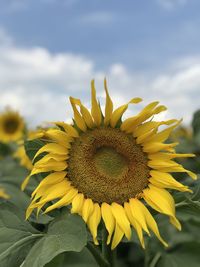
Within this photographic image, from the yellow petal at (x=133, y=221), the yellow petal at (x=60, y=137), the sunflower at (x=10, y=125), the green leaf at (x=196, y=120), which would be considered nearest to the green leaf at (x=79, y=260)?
the yellow petal at (x=133, y=221)

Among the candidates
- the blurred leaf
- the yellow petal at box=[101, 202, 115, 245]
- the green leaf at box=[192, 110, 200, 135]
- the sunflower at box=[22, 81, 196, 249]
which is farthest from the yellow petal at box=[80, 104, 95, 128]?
the green leaf at box=[192, 110, 200, 135]

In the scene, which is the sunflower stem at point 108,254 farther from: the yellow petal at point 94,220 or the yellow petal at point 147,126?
the yellow petal at point 147,126

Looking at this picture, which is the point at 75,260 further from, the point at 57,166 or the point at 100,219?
the point at 57,166

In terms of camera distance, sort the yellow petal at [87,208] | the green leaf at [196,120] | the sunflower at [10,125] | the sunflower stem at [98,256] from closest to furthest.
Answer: the yellow petal at [87,208] < the sunflower stem at [98,256] < the green leaf at [196,120] < the sunflower at [10,125]

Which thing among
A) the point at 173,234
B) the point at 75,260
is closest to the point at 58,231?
the point at 75,260

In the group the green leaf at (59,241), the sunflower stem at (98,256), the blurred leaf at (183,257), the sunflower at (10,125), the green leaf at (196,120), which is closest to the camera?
the green leaf at (59,241)

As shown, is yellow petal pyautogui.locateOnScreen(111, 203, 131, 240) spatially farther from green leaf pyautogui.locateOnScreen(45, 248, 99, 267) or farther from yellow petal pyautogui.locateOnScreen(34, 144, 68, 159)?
yellow petal pyautogui.locateOnScreen(34, 144, 68, 159)

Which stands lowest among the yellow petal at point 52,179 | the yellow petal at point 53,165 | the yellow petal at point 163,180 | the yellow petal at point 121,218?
the yellow petal at point 121,218
